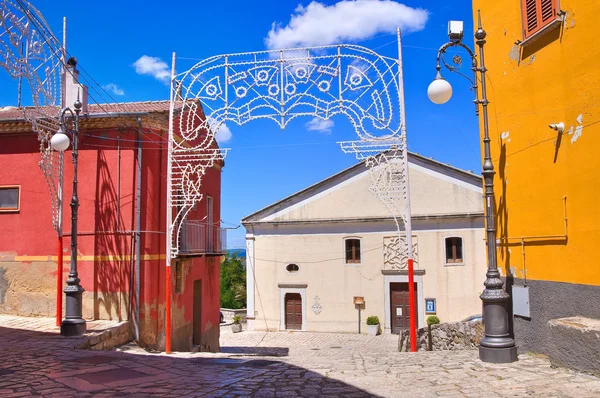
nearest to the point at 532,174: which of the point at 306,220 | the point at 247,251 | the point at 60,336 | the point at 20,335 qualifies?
the point at 60,336

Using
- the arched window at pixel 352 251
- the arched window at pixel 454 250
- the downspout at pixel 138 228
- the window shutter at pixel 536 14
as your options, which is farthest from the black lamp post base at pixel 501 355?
the arched window at pixel 352 251

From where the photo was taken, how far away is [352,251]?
24.6 meters

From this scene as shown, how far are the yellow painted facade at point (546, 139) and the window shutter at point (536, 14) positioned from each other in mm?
135

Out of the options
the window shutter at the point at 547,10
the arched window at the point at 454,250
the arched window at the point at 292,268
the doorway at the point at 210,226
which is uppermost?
the window shutter at the point at 547,10

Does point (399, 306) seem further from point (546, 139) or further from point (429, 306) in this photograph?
point (546, 139)

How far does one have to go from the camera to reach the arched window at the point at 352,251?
2447cm

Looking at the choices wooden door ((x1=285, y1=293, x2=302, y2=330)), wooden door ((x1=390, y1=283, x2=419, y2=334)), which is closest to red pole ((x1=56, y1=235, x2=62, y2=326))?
wooden door ((x1=285, y1=293, x2=302, y2=330))

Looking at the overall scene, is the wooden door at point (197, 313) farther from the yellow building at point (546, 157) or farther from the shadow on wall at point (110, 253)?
the yellow building at point (546, 157)

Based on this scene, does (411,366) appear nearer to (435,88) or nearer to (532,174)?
(532,174)

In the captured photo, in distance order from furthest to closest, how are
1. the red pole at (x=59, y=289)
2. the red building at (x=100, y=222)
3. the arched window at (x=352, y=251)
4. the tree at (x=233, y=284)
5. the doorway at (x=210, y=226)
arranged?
the tree at (x=233, y=284), the arched window at (x=352, y=251), the doorway at (x=210, y=226), the red building at (x=100, y=222), the red pole at (x=59, y=289)

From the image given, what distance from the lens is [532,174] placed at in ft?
24.5

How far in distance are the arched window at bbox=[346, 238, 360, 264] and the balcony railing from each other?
9414 mm

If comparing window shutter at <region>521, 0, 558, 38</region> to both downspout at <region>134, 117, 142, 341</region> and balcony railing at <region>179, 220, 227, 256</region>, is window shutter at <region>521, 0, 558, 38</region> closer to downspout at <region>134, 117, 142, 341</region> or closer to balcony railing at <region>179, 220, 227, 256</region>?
downspout at <region>134, 117, 142, 341</region>

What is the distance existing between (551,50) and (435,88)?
1.55 m
